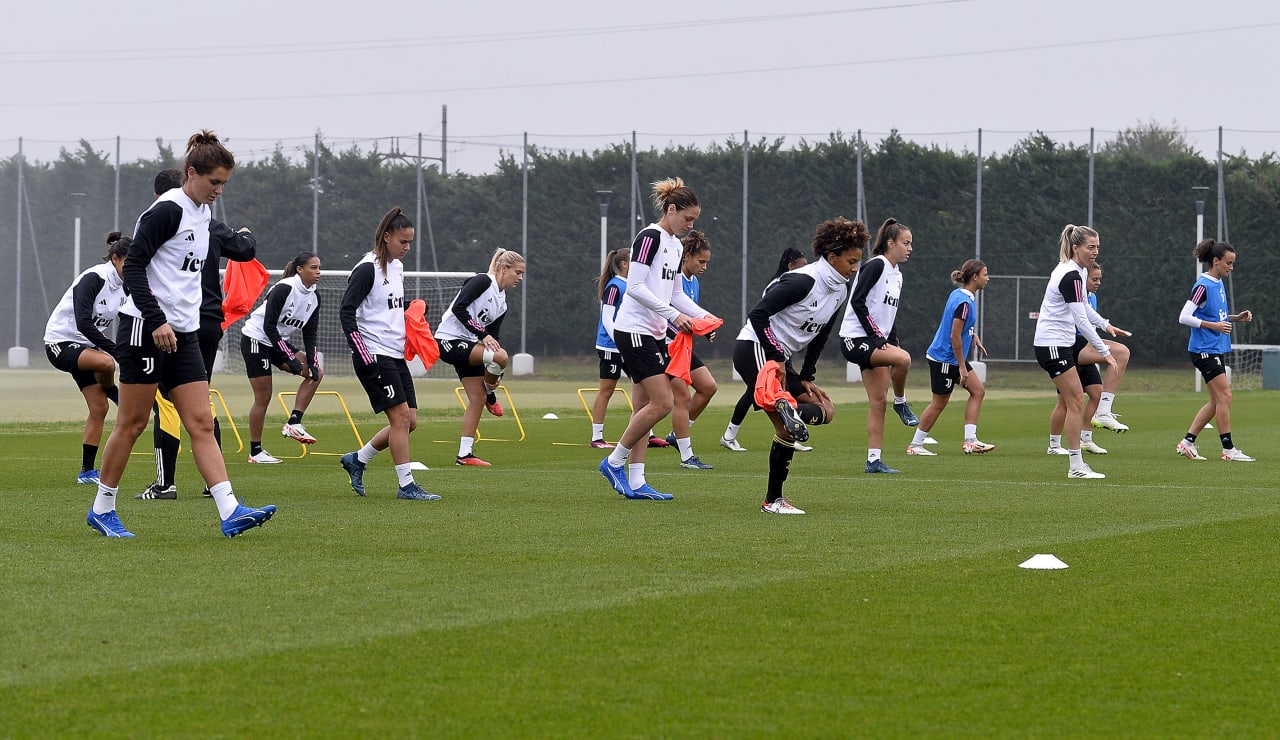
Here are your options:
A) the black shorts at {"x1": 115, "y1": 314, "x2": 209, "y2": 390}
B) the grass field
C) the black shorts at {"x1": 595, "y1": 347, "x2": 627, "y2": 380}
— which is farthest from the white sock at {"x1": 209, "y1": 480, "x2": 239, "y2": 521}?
the black shorts at {"x1": 595, "y1": 347, "x2": 627, "y2": 380}

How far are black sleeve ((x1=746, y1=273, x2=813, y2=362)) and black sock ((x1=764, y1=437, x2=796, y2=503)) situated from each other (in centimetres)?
57

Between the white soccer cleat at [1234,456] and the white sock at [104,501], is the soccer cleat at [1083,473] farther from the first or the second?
the white sock at [104,501]

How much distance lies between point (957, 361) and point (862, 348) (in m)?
2.66

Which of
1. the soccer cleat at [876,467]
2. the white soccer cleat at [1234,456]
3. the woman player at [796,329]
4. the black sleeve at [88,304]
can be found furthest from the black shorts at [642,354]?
the white soccer cleat at [1234,456]

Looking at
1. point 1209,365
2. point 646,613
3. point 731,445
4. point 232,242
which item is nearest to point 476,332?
point 731,445

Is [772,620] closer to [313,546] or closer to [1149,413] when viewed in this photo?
[313,546]

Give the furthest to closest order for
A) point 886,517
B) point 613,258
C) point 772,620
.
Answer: point 613,258 → point 886,517 → point 772,620

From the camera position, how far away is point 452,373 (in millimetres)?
41375

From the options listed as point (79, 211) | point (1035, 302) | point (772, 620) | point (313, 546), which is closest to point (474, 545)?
point (313, 546)

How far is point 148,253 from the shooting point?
8.33 meters

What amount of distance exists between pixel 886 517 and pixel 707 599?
3.40 meters

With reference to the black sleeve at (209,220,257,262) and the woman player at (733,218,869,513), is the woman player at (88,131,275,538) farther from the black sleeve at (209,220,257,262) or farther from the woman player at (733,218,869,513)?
the woman player at (733,218,869,513)

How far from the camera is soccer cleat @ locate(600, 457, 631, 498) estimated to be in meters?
10.9

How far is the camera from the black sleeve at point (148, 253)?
26.8 feet
